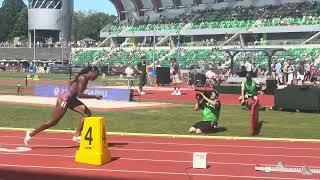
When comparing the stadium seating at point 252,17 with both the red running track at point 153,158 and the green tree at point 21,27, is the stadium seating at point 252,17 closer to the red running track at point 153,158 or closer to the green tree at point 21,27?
the red running track at point 153,158

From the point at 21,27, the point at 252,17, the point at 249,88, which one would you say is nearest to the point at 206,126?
the point at 249,88

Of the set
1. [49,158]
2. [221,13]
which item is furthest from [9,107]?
[221,13]

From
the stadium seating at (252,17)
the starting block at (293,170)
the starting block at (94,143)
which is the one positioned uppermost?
the stadium seating at (252,17)

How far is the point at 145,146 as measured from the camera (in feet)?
42.4

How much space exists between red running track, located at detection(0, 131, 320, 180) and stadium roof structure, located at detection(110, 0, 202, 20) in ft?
272

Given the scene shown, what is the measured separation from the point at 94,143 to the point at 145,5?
3836 inches

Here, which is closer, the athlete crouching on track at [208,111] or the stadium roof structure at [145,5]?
the athlete crouching on track at [208,111]

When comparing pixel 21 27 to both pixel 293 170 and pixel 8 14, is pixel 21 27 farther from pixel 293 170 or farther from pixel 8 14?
pixel 293 170

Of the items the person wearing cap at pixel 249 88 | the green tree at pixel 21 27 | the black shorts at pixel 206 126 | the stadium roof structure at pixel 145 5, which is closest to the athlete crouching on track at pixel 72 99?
the black shorts at pixel 206 126

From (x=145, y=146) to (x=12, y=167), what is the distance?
3414mm

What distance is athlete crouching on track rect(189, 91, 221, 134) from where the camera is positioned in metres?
14.7

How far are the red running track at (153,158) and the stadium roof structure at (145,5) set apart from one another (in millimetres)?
82874

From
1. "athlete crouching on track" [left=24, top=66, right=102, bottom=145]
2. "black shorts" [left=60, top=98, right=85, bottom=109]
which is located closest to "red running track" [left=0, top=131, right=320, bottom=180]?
"athlete crouching on track" [left=24, top=66, right=102, bottom=145]

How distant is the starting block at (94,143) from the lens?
10164 millimetres
